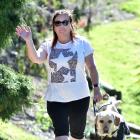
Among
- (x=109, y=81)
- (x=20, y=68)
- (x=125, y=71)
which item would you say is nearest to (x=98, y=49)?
(x=125, y=71)

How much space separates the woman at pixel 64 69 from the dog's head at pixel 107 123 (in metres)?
1.09

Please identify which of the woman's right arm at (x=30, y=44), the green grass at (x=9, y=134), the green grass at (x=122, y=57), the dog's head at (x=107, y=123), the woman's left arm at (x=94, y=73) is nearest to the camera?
the woman's right arm at (x=30, y=44)

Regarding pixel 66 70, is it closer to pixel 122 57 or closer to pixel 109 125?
pixel 109 125

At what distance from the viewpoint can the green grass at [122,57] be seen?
19062 mm

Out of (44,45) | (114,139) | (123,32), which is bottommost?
(123,32)

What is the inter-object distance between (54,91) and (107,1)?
1021 inches

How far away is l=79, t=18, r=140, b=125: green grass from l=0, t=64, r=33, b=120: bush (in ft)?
29.0

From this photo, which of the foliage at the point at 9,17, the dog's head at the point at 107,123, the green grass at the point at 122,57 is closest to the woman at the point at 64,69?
the foliage at the point at 9,17

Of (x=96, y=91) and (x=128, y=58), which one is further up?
(x=96, y=91)

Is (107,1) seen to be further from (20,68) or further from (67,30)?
(67,30)

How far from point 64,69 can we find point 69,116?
0.58 meters

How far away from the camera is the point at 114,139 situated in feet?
25.1

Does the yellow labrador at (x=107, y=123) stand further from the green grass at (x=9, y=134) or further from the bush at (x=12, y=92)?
the green grass at (x=9, y=134)

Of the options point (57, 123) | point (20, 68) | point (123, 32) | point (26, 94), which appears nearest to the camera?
point (57, 123)
